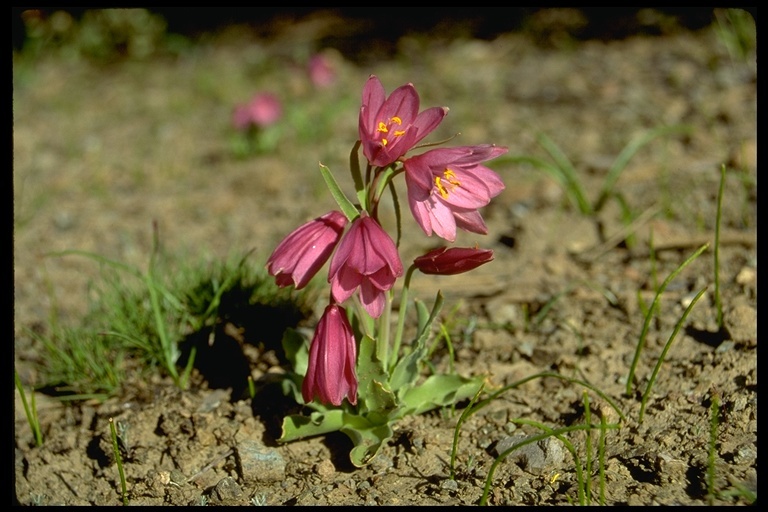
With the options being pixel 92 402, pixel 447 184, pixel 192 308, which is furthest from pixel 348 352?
pixel 92 402

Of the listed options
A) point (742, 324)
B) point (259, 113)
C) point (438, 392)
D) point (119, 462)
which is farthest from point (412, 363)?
point (259, 113)

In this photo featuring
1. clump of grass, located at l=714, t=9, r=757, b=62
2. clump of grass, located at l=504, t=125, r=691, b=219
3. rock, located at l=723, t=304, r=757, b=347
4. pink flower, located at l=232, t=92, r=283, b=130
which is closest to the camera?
rock, located at l=723, t=304, r=757, b=347

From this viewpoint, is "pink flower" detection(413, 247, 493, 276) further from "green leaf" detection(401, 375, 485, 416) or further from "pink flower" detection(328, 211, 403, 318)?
"green leaf" detection(401, 375, 485, 416)

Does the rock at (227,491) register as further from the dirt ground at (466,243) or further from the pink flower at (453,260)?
the pink flower at (453,260)

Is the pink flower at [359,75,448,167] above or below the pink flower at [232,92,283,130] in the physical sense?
above

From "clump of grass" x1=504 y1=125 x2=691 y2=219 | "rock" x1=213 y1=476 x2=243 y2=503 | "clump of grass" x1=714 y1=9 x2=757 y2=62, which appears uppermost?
"clump of grass" x1=714 y1=9 x2=757 y2=62

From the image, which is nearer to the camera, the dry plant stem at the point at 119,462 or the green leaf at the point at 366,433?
the dry plant stem at the point at 119,462

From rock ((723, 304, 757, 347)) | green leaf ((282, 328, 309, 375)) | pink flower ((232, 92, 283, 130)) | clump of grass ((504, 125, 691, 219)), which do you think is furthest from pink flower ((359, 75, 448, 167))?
pink flower ((232, 92, 283, 130))

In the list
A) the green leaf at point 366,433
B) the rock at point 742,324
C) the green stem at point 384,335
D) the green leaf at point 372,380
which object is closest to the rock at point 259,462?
the green leaf at point 366,433
